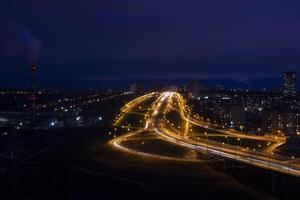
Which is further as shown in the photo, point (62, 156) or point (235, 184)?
point (62, 156)

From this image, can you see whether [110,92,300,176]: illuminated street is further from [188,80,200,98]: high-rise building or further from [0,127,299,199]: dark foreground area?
[188,80,200,98]: high-rise building

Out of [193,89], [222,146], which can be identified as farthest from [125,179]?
[193,89]

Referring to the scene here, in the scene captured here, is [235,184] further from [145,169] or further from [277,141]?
[277,141]

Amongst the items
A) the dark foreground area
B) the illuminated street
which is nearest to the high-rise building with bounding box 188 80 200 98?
the illuminated street

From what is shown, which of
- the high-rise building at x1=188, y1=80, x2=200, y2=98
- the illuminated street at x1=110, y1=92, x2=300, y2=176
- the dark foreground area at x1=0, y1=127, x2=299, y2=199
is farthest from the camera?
the high-rise building at x1=188, y1=80, x2=200, y2=98

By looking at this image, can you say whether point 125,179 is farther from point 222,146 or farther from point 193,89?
point 193,89

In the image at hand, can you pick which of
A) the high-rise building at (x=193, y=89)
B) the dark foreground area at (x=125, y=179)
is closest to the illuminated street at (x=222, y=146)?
the dark foreground area at (x=125, y=179)

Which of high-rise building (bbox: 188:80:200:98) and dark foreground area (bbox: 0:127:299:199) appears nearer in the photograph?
dark foreground area (bbox: 0:127:299:199)

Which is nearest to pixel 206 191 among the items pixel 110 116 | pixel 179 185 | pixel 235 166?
pixel 179 185
